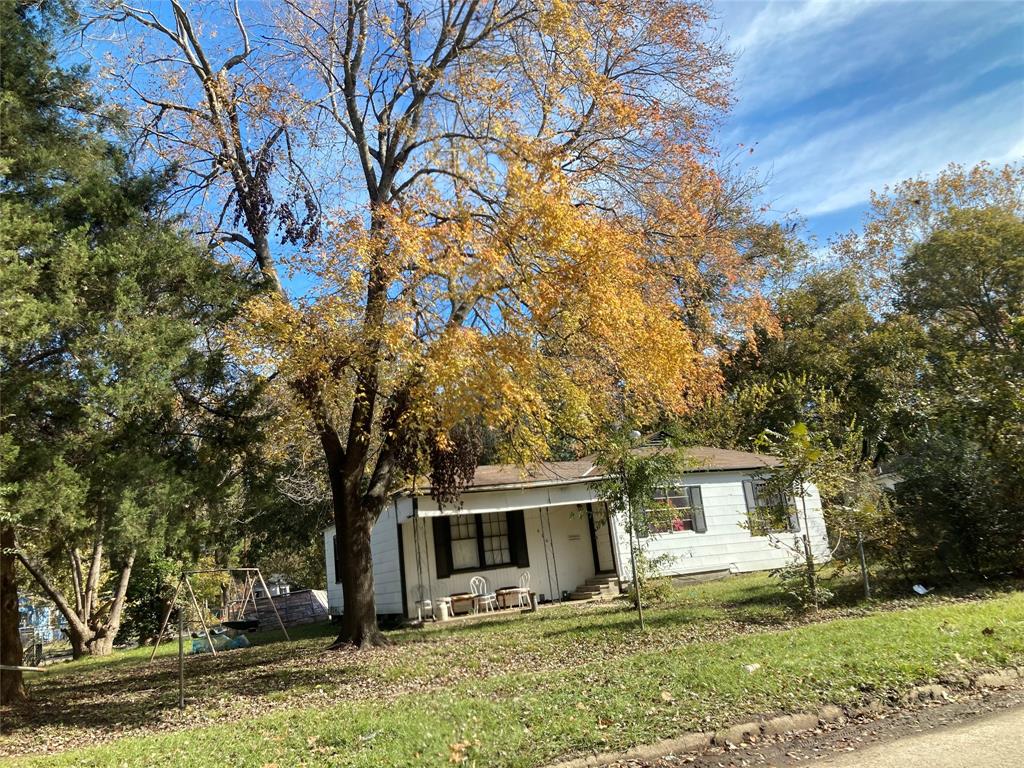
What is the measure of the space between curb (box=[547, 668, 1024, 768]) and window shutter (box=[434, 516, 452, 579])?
11931 millimetres

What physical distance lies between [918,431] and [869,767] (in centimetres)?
960

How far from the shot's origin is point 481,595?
16.6 meters

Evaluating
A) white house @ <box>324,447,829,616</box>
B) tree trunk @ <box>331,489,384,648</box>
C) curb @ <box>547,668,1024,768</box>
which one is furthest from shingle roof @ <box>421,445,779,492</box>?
curb @ <box>547,668,1024,768</box>

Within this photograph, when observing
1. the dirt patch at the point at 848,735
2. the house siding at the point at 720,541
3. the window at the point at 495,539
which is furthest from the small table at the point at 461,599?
the dirt patch at the point at 848,735

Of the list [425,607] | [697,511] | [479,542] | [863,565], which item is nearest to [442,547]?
[479,542]

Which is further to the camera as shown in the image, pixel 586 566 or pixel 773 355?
pixel 773 355

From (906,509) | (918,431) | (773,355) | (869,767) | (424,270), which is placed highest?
(773,355)

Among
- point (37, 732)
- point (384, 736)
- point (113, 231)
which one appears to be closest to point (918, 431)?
point (384, 736)

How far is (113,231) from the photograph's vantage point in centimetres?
875

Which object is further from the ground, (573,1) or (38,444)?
(573,1)

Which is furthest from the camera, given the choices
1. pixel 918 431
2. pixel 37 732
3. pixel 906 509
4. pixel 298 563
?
pixel 298 563

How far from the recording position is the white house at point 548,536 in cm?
1677

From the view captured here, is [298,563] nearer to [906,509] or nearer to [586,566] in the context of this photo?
[586,566]

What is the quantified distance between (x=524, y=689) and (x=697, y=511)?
12.7m
